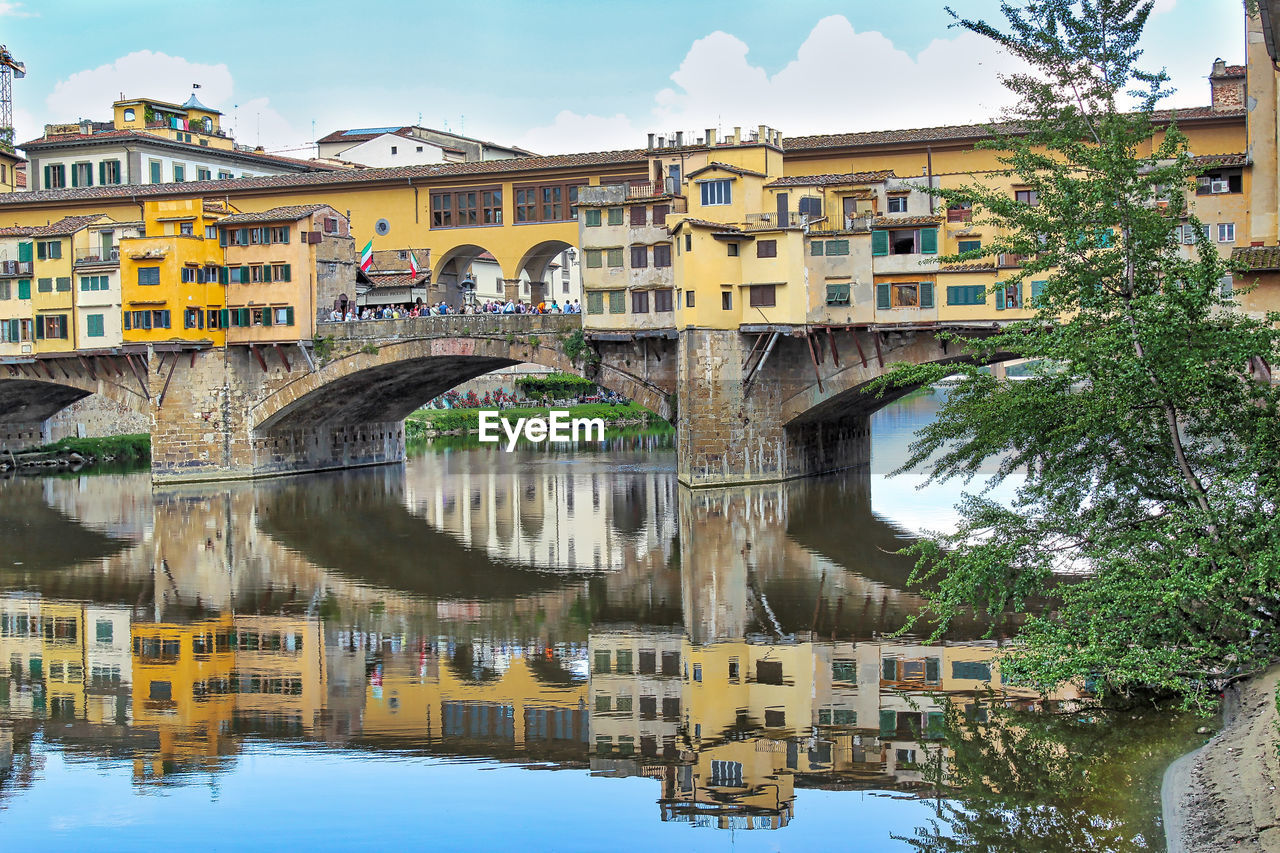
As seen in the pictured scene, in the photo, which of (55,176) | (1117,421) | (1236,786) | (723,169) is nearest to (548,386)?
(55,176)

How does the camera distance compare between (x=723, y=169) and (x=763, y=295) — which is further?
(x=763, y=295)

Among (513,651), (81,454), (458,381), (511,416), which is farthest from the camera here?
(511,416)

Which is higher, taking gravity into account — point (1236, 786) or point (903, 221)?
A: point (903, 221)

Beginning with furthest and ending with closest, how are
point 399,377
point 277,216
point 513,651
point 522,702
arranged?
point 399,377
point 277,216
point 513,651
point 522,702

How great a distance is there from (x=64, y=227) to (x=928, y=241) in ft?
96.4

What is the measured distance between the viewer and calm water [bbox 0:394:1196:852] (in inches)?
533

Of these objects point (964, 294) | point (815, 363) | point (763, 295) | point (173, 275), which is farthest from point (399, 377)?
point (964, 294)

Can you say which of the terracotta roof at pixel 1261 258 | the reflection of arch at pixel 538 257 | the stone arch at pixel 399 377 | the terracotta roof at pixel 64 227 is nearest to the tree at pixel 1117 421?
the terracotta roof at pixel 1261 258

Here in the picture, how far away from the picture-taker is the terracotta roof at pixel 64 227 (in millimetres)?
48188

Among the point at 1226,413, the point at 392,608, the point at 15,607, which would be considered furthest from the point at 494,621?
the point at 1226,413

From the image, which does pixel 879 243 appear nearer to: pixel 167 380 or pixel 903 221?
pixel 903 221

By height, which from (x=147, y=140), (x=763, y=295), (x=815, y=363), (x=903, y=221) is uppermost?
(x=147, y=140)

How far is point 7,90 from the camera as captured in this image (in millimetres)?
69875

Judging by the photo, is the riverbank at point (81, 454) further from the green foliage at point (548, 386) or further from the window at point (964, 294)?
the window at point (964, 294)
